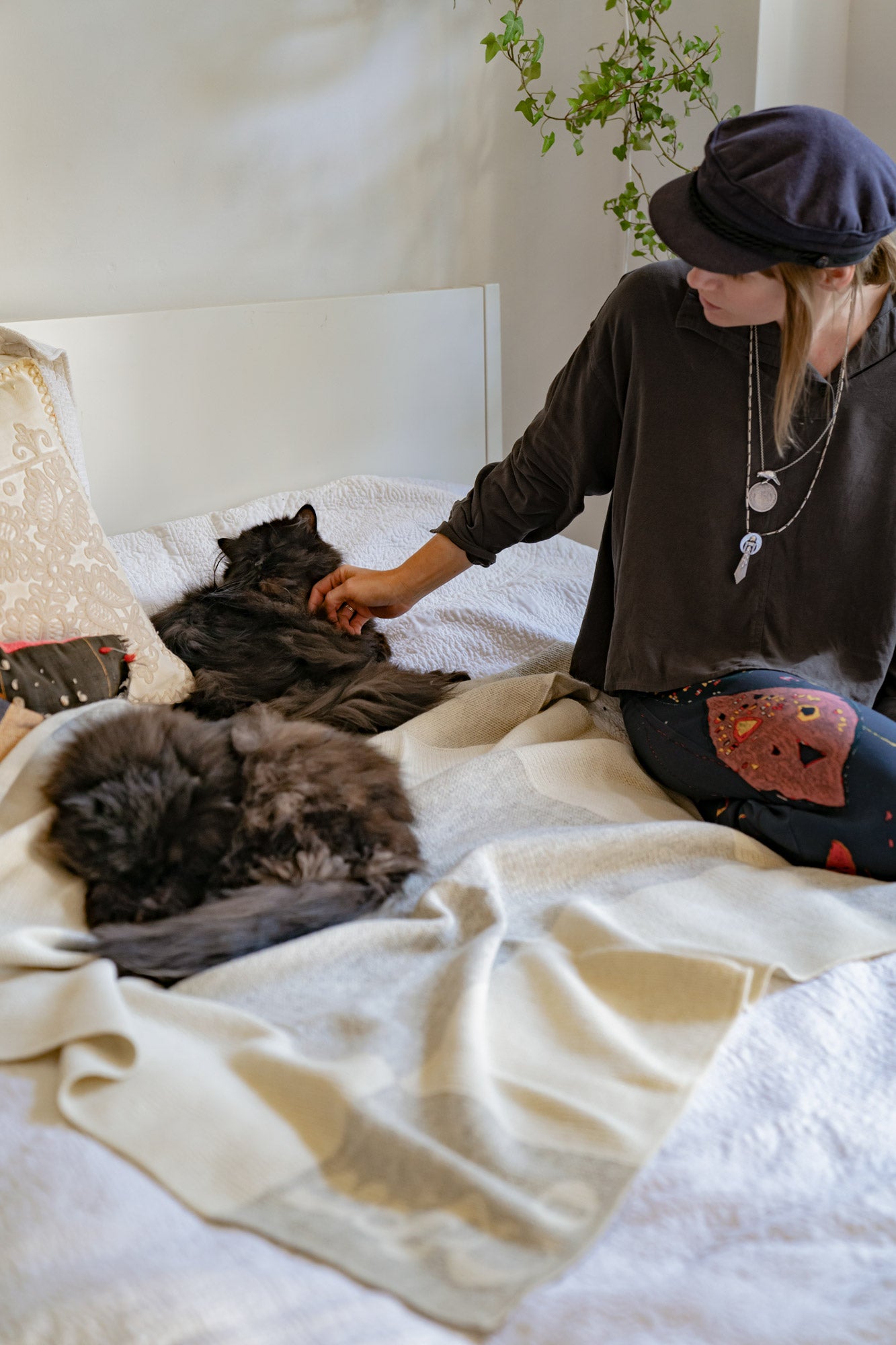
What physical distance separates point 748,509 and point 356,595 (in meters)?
0.61

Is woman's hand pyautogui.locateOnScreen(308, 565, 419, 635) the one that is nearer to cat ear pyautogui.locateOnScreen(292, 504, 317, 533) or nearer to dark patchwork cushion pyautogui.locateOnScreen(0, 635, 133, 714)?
cat ear pyautogui.locateOnScreen(292, 504, 317, 533)

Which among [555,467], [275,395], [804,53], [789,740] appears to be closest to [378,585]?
[555,467]

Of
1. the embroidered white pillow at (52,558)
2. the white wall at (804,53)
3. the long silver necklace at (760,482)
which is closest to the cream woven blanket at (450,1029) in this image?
the embroidered white pillow at (52,558)

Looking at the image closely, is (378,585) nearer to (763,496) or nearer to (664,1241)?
(763,496)

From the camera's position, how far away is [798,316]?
51.6 inches

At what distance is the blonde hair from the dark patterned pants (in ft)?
1.16

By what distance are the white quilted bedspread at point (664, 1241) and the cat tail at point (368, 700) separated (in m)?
0.67

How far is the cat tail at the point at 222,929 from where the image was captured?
1.00 m

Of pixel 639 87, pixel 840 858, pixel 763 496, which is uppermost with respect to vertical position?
pixel 639 87

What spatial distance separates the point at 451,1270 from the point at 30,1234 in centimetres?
29

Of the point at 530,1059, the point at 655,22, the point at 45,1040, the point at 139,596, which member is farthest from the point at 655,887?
the point at 655,22

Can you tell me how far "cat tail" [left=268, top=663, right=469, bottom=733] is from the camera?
147 cm

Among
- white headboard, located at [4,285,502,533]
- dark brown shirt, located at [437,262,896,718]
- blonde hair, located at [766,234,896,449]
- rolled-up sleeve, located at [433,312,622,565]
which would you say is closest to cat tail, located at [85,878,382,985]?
dark brown shirt, located at [437,262,896,718]

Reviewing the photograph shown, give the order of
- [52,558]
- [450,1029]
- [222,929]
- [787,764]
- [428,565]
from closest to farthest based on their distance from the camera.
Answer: [450,1029] → [222,929] → [787,764] → [52,558] → [428,565]
